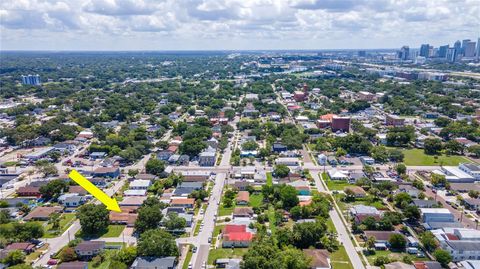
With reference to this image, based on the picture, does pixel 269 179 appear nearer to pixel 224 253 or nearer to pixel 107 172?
pixel 224 253

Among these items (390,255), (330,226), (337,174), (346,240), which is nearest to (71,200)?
(330,226)

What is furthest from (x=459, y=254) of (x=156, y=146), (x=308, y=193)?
(x=156, y=146)

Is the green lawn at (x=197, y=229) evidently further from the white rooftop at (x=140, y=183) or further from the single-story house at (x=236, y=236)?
the white rooftop at (x=140, y=183)

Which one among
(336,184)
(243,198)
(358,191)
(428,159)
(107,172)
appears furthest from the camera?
(428,159)

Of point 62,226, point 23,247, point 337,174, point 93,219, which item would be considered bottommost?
point 62,226

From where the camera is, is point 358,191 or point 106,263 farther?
point 358,191

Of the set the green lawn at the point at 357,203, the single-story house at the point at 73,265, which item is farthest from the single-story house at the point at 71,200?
the green lawn at the point at 357,203

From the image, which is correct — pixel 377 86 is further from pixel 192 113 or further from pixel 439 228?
pixel 439 228
